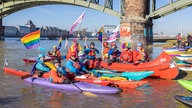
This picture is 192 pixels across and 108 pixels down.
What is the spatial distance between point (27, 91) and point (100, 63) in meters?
5.64

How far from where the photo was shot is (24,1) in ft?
149

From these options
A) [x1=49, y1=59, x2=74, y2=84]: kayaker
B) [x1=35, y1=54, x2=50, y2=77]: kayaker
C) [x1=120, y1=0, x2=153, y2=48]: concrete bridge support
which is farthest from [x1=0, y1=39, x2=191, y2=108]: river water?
[x1=120, y1=0, x2=153, y2=48]: concrete bridge support

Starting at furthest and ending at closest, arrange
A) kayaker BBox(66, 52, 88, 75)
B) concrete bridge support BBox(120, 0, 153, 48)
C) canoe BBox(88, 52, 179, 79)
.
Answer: concrete bridge support BBox(120, 0, 153, 48), canoe BBox(88, 52, 179, 79), kayaker BBox(66, 52, 88, 75)

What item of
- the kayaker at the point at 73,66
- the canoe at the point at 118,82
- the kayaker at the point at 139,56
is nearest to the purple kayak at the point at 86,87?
the canoe at the point at 118,82

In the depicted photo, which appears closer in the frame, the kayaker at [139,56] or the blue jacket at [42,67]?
the blue jacket at [42,67]

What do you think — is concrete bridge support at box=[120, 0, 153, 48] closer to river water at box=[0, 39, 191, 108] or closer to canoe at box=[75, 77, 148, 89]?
river water at box=[0, 39, 191, 108]

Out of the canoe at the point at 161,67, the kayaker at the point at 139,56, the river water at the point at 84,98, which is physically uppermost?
the kayaker at the point at 139,56

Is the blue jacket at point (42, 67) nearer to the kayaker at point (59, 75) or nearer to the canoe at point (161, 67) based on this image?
the kayaker at point (59, 75)

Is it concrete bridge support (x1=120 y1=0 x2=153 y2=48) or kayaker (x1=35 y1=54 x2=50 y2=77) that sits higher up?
concrete bridge support (x1=120 y1=0 x2=153 y2=48)

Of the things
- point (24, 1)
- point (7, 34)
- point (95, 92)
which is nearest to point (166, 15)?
point (24, 1)

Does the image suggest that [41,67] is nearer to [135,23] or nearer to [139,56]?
[139,56]

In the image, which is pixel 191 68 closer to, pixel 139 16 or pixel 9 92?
pixel 9 92

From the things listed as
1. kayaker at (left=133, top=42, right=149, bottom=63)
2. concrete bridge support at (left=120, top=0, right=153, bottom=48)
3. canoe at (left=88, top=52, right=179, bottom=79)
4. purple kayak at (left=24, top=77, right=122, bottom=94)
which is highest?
concrete bridge support at (left=120, top=0, right=153, bottom=48)

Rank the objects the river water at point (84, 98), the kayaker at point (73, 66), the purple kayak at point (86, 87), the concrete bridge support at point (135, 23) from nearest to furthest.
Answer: the river water at point (84, 98) → the purple kayak at point (86, 87) → the kayaker at point (73, 66) → the concrete bridge support at point (135, 23)
